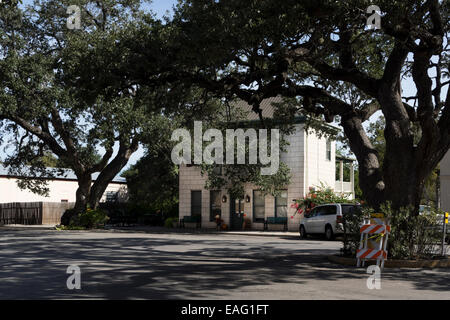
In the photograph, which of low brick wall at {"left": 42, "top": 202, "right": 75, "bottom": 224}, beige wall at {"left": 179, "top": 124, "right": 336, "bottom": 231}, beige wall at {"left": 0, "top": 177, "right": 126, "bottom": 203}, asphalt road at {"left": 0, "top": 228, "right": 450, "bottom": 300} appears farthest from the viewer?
beige wall at {"left": 0, "top": 177, "right": 126, "bottom": 203}

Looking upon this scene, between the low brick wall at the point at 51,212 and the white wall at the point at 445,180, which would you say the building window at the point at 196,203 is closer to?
the low brick wall at the point at 51,212

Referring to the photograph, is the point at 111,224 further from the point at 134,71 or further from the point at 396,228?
the point at 396,228

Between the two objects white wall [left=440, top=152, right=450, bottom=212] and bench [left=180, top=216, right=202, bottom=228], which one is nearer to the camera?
white wall [left=440, top=152, right=450, bottom=212]

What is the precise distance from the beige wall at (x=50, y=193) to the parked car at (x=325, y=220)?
28.3 m

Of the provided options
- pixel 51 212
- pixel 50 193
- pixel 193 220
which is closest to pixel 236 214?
pixel 193 220

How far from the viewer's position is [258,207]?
3344 centimetres

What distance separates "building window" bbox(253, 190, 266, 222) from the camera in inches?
1307

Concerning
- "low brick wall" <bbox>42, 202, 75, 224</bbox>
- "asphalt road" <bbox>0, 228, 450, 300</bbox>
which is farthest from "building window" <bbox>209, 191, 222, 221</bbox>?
"asphalt road" <bbox>0, 228, 450, 300</bbox>

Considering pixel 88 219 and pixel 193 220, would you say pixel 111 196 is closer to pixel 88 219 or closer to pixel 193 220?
pixel 193 220

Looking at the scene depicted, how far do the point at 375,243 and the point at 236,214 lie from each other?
2161cm

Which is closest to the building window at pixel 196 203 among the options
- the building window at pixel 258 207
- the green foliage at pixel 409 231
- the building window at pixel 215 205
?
the building window at pixel 215 205

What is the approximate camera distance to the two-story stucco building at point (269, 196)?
31.8m

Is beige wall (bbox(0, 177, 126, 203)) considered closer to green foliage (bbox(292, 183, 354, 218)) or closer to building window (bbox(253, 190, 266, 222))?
building window (bbox(253, 190, 266, 222))

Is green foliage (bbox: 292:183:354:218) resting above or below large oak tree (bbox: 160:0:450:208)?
below
